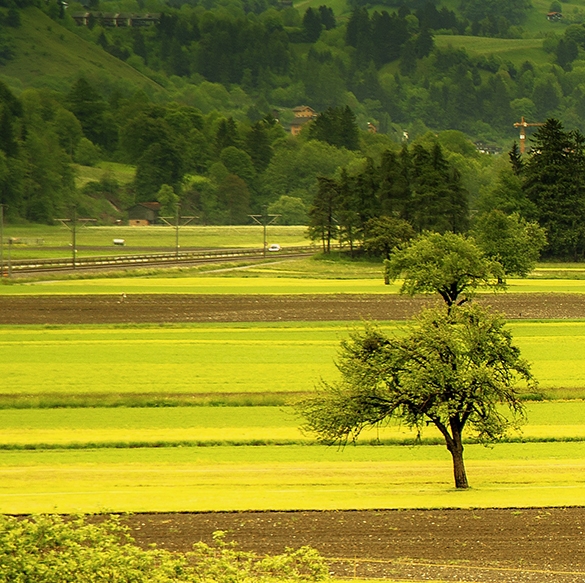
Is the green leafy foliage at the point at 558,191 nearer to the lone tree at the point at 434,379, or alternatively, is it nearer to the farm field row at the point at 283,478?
the farm field row at the point at 283,478

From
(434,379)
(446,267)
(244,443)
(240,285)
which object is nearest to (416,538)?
(434,379)

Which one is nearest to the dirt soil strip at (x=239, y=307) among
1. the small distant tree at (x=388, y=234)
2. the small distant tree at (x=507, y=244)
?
the small distant tree at (x=507, y=244)

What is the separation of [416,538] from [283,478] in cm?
781

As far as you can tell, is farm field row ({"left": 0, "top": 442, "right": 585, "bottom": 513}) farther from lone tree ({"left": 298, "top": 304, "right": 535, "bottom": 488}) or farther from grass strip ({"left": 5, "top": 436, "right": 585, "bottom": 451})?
lone tree ({"left": 298, "top": 304, "right": 535, "bottom": 488})

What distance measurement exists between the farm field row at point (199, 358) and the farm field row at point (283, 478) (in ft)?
31.7

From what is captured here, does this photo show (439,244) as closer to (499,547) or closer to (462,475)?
(462,475)

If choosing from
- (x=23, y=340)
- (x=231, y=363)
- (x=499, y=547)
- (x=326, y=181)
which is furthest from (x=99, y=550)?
(x=326, y=181)

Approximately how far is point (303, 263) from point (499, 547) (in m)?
114

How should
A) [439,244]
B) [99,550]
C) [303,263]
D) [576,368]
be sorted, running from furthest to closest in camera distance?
[303,263]
[439,244]
[576,368]
[99,550]

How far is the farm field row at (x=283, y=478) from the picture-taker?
39.2 meters

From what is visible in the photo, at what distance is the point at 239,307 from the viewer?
94188 mm

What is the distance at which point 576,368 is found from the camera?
66.7 metres

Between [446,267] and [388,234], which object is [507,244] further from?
[446,267]

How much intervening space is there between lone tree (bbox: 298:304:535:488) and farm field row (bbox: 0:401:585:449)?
5.05 meters
